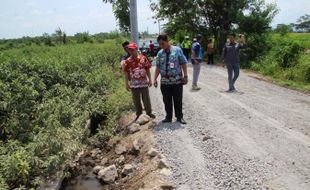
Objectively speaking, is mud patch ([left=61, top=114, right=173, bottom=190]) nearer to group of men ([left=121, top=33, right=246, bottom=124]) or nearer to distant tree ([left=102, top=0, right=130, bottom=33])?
group of men ([left=121, top=33, right=246, bottom=124])

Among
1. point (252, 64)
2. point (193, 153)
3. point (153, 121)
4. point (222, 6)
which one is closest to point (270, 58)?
point (252, 64)

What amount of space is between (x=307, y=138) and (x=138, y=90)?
3.87 metres

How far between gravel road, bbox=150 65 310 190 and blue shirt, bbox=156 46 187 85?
1083 mm

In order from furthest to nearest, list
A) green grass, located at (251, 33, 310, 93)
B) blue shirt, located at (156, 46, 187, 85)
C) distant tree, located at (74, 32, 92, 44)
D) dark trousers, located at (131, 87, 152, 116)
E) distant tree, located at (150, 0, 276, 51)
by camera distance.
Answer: distant tree, located at (74, 32, 92, 44), distant tree, located at (150, 0, 276, 51), green grass, located at (251, 33, 310, 93), dark trousers, located at (131, 87, 152, 116), blue shirt, located at (156, 46, 187, 85)

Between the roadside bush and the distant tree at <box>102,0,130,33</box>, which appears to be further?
the distant tree at <box>102,0,130,33</box>

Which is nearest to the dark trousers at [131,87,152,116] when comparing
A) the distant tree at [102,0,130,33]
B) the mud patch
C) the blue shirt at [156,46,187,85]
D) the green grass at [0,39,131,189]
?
the mud patch

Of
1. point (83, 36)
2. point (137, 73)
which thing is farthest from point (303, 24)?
point (137, 73)

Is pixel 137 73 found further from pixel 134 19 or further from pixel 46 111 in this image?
pixel 46 111

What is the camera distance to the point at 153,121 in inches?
367

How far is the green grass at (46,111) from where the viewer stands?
7430mm

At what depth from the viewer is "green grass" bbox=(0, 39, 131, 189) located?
7.43 meters

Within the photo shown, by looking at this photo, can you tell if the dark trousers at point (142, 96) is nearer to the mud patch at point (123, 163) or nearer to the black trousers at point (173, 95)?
the mud patch at point (123, 163)

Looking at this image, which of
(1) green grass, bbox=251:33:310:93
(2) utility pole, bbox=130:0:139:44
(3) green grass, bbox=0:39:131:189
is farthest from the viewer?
(1) green grass, bbox=251:33:310:93

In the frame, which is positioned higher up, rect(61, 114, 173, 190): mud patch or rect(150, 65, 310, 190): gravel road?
rect(150, 65, 310, 190): gravel road
